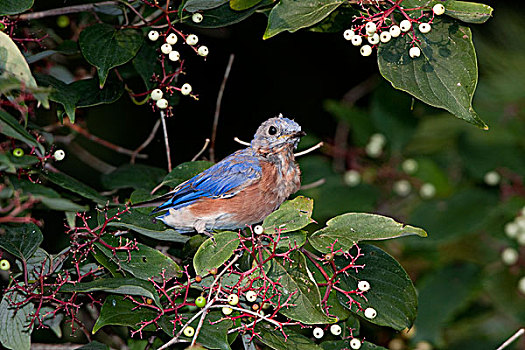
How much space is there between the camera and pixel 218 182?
7.45 feet

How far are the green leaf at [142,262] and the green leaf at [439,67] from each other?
2.65ft

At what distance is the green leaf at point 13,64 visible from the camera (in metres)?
1.59

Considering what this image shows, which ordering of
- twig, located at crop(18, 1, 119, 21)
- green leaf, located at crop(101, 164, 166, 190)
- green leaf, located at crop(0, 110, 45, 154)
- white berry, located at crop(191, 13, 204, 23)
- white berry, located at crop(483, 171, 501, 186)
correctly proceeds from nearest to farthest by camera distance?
green leaf, located at crop(0, 110, 45, 154) < white berry, located at crop(191, 13, 204, 23) < twig, located at crop(18, 1, 119, 21) < green leaf, located at crop(101, 164, 166, 190) < white berry, located at crop(483, 171, 501, 186)

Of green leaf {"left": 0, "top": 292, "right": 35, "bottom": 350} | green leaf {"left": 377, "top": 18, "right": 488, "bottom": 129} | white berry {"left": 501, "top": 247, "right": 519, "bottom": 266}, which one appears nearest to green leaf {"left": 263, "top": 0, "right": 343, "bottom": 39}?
green leaf {"left": 377, "top": 18, "right": 488, "bottom": 129}

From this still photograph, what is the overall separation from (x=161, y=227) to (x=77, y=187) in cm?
28

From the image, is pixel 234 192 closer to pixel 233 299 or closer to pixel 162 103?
pixel 162 103

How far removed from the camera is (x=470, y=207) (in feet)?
11.4

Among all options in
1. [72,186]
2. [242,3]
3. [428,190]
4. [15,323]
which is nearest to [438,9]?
[242,3]

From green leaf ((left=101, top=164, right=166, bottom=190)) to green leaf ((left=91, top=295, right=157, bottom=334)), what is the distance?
0.64 m

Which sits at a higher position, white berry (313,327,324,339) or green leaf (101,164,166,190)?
green leaf (101,164,166,190)

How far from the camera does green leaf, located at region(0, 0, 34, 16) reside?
1798 millimetres

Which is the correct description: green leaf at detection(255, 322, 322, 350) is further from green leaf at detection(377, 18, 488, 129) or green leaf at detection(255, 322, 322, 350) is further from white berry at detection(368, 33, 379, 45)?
white berry at detection(368, 33, 379, 45)

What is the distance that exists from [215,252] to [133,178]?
31.1 inches

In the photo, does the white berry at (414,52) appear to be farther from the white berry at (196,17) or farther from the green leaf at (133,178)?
the green leaf at (133,178)
